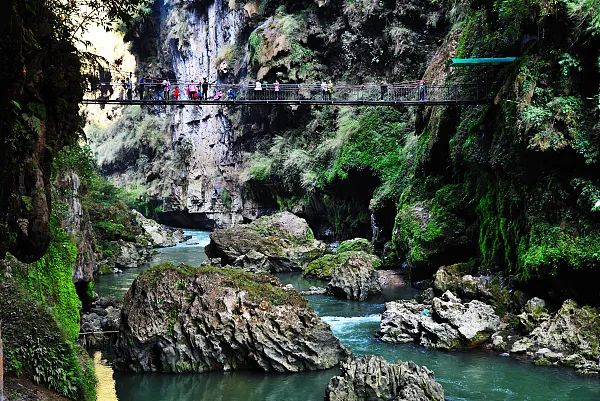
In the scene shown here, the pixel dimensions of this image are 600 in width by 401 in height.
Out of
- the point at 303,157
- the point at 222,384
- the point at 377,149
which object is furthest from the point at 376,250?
the point at 222,384

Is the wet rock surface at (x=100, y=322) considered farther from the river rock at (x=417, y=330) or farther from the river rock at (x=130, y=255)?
the river rock at (x=130, y=255)

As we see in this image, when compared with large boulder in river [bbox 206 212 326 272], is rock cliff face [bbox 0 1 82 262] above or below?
above

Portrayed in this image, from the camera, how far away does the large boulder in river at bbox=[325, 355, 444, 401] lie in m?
11.5

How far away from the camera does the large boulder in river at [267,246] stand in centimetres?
2727

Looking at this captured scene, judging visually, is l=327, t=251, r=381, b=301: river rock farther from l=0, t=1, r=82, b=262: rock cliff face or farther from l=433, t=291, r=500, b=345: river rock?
l=0, t=1, r=82, b=262: rock cliff face

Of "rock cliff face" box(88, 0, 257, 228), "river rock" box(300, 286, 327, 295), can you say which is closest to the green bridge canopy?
"river rock" box(300, 286, 327, 295)

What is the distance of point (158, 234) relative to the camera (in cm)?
→ 4006

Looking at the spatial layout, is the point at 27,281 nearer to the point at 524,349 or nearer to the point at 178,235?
the point at 524,349

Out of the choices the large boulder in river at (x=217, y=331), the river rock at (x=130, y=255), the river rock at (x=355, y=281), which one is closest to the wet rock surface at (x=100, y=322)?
the large boulder in river at (x=217, y=331)

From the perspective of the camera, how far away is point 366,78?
35.7 m

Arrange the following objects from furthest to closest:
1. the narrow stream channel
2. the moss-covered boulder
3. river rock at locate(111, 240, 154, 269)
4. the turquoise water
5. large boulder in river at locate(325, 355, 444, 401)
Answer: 1. river rock at locate(111, 240, 154, 269)
2. the turquoise water
3. the narrow stream channel
4. large boulder in river at locate(325, 355, 444, 401)
5. the moss-covered boulder

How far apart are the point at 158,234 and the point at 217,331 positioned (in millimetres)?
26944

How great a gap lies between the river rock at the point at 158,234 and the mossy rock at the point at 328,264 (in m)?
14.6

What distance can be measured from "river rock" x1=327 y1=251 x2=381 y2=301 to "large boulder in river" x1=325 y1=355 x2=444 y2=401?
29.0ft
